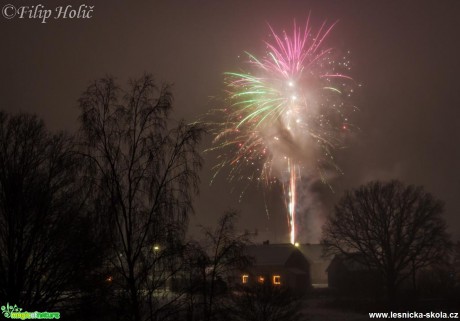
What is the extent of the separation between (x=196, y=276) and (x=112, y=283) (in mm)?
3527

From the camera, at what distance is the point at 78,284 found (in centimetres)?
1686

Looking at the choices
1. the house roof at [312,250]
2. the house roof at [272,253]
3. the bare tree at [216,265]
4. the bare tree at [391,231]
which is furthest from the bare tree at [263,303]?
the house roof at [312,250]

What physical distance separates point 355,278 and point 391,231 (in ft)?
33.9

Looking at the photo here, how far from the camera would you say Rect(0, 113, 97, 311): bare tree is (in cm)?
1675

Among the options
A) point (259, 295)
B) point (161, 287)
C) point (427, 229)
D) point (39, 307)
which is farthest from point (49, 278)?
point (427, 229)

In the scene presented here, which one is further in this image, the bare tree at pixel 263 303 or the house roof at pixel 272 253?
the house roof at pixel 272 253

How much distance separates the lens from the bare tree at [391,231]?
4259 centimetres

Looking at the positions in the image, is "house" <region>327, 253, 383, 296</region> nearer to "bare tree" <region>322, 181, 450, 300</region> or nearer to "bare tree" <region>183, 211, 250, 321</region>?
"bare tree" <region>322, 181, 450, 300</region>

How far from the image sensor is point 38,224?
17.1m

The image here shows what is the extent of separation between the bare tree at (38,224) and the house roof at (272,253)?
4441cm

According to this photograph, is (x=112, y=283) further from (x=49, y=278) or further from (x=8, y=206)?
(x=8, y=206)

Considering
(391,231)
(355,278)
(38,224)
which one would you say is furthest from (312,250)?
(38,224)

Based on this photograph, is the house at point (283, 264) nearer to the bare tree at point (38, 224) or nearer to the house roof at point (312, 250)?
the house roof at point (312, 250)

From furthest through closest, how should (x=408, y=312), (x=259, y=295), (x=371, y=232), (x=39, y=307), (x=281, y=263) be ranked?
(x=281, y=263) < (x=371, y=232) < (x=408, y=312) < (x=259, y=295) < (x=39, y=307)
